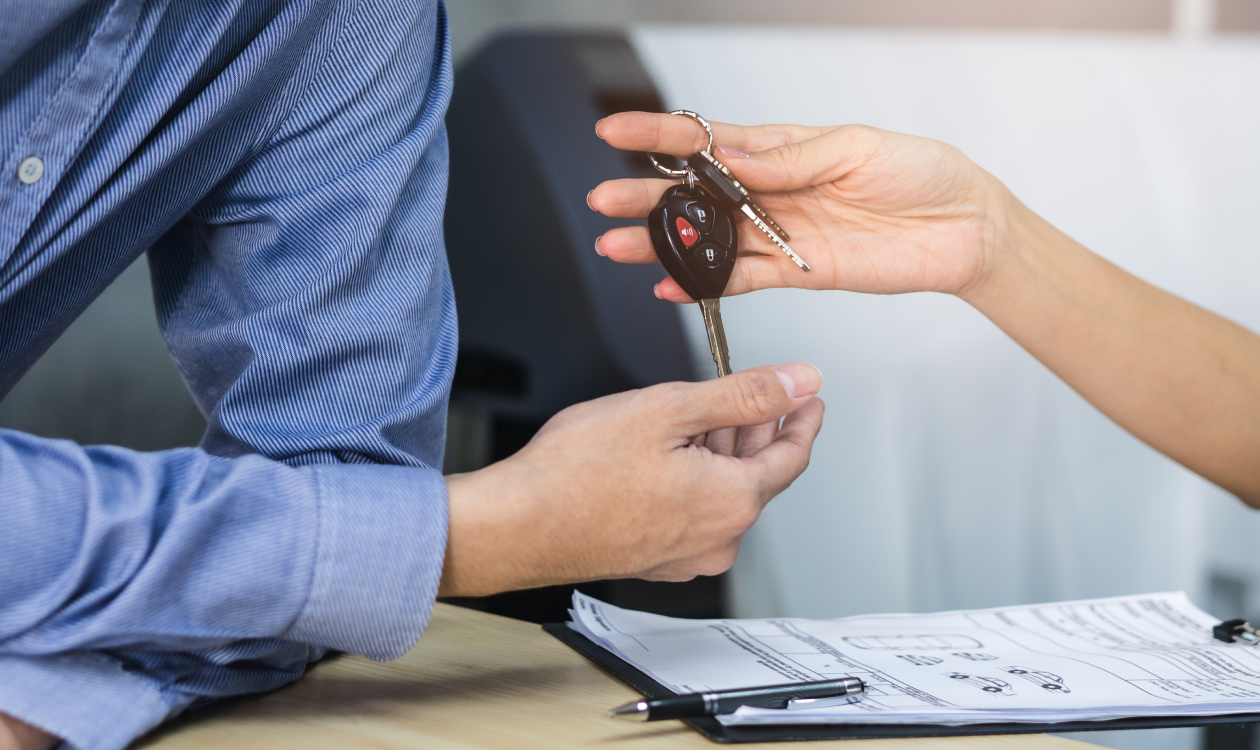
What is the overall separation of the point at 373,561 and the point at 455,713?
0.12m

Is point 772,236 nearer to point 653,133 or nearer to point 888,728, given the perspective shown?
point 653,133

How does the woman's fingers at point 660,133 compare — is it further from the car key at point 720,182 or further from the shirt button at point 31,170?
Answer: the shirt button at point 31,170

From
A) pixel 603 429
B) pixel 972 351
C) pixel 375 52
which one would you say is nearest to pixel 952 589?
pixel 972 351

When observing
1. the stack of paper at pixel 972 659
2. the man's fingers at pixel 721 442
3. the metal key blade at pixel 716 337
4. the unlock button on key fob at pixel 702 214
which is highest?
the unlock button on key fob at pixel 702 214

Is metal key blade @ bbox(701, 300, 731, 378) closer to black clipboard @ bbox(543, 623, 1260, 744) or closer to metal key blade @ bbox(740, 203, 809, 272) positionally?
metal key blade @ bbox(740, 203, 809, 272)

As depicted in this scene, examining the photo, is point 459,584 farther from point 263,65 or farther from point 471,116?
point 471,116

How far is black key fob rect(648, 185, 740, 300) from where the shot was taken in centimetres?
67

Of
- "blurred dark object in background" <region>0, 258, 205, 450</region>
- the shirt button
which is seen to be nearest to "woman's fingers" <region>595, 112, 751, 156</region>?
the shirt button

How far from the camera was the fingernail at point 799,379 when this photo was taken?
1.79 ft

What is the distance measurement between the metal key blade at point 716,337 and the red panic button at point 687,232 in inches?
1.9

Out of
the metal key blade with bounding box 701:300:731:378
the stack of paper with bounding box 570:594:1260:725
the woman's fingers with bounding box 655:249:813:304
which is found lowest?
the stack of paper with bounding box 570:594:1260:725

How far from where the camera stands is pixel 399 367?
590 millimetres

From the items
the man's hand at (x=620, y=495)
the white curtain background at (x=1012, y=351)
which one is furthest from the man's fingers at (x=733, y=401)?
the white curtain background at (x=1012, y=351)

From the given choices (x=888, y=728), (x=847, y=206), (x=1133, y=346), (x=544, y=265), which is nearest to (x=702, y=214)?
(x=847, y=206)
